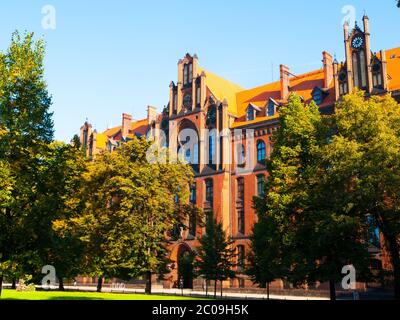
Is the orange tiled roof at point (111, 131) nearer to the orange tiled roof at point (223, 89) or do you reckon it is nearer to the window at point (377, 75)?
the orange tiled roof at point (223, 89)

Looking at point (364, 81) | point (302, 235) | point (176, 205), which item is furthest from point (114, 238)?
point (364, 81)

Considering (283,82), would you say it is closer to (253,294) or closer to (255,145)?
(255,145)

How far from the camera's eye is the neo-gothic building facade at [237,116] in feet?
132

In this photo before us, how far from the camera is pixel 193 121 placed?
2008 inches

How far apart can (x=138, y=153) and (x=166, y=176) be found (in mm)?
→ 2836

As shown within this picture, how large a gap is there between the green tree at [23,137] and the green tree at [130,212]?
49.3 ft

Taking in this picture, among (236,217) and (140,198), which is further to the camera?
(236,217)

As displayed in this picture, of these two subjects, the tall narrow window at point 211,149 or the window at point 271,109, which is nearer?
the window at point 271,109

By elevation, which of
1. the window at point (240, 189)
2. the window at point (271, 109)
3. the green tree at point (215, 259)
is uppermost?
the window at point (271, 109)

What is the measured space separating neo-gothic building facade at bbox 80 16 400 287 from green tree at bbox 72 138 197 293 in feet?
23.5

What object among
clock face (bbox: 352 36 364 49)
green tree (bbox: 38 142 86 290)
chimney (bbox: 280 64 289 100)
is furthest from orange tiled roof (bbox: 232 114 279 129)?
green tree (bbox: 38 142 86 290)

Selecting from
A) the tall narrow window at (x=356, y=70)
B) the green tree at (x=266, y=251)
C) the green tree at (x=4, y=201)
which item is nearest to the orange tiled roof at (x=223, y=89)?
the tall narrow window at (x=356, y=70)

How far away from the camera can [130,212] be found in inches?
1357

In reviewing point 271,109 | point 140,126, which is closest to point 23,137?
point 271,109
